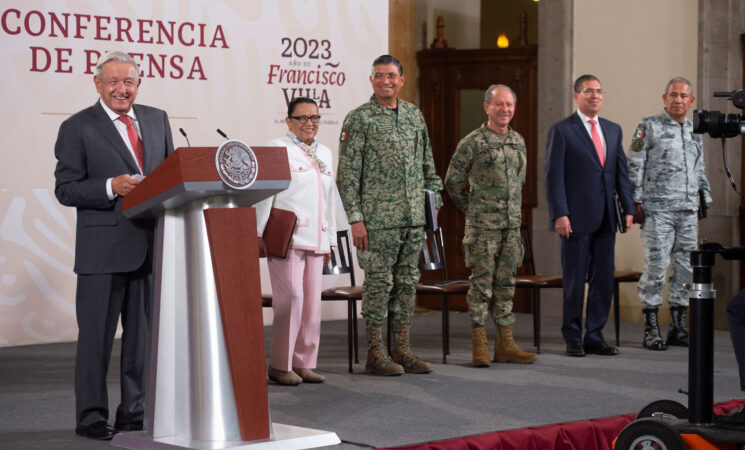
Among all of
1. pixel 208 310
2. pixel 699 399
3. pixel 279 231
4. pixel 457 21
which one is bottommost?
pixel 699 399

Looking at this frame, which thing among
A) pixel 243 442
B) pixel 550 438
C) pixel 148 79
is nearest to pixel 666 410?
pixel 550 438

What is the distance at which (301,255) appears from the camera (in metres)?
5.06

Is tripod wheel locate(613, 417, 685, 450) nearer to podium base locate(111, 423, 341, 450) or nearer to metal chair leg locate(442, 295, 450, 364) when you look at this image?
podium base locate(111, 423, 341, 450)

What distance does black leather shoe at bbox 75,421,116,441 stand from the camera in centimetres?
369

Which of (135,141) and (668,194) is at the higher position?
(135,141)

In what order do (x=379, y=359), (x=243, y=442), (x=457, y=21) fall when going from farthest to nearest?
1. (x=457, y=21)
2. (x=379, y=359)
3. (x=243, y=442)

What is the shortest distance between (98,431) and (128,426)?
13cm

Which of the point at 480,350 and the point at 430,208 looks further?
the point at 480,350

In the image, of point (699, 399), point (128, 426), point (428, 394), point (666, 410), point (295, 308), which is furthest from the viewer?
point (295, 308)

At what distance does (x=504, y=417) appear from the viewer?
410 cm

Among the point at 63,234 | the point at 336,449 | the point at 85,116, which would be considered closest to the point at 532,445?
the point at 336,449

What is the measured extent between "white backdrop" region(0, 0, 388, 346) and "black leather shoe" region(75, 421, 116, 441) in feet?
9.57

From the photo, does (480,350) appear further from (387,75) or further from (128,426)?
(128,426)

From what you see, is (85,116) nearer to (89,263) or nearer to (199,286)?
(89,263)
